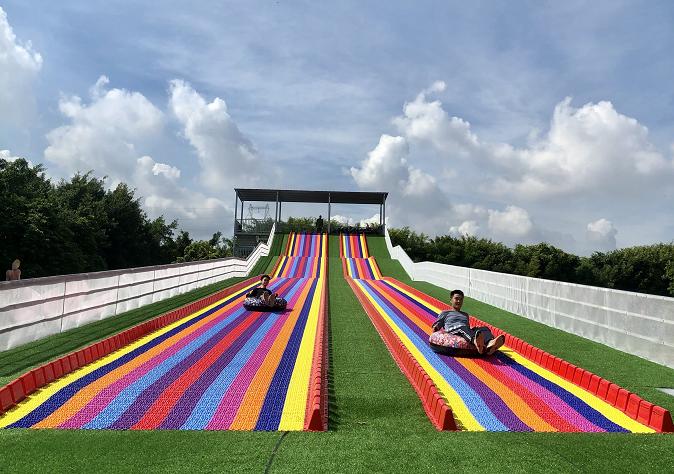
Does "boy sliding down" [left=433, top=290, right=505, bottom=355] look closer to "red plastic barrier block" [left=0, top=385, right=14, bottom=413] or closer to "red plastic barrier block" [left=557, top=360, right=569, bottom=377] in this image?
"red plastic barrier block" [left=557, top=360, right=569, bottom=377]

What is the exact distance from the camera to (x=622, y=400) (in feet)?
18.9

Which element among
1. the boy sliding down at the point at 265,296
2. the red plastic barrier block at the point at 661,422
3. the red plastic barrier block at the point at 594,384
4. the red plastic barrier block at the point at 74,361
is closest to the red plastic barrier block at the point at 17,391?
the red plastic barrier block at the point at 74,361

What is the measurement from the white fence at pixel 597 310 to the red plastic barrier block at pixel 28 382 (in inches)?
343

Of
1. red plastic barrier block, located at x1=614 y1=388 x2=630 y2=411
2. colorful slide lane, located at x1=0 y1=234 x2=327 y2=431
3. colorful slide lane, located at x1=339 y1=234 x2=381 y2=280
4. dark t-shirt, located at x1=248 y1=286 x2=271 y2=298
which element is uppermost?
colorful slide lane, located at x1=339 y1=234 x2=381 y2=280

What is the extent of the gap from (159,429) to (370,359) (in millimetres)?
3945

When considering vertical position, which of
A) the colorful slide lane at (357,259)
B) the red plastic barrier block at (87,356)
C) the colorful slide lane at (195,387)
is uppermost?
the colorful slide lane at (357,259)

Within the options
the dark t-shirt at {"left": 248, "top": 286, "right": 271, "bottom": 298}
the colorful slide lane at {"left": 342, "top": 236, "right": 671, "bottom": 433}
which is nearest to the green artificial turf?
the dark t-shirt at {"left": 248, "top": 286, "right": 271, "bottom": 298}

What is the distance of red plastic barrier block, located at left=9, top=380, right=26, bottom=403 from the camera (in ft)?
17.7

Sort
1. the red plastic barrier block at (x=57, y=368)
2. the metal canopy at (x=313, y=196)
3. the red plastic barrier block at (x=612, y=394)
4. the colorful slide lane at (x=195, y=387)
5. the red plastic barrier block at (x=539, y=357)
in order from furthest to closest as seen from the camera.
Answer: the metal canopy at (x=313, y=196)
the red plastic barrier block at (x=539, y=357)
the red plastic barrier block at (x=57, y=368)
the red plastic barrier block at (x=612, y=394)
the colorful slide lane at (x=195, y=387)

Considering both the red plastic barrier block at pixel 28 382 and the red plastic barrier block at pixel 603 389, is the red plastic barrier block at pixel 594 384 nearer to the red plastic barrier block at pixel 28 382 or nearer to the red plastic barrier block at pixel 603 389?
the red plastic barrier block at pixel 603 389

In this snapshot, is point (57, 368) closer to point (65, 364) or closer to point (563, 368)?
point (65, 364)

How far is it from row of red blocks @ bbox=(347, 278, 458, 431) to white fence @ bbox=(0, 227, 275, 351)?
19.2ft

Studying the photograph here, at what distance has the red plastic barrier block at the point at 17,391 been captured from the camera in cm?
539

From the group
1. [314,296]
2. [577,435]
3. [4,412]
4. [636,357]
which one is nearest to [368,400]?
[577,435]
